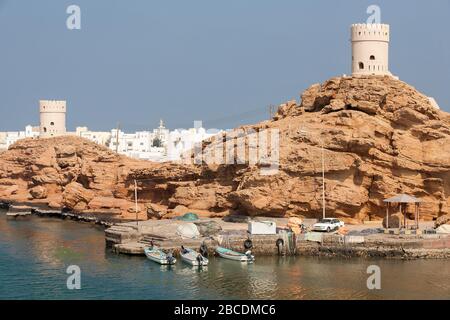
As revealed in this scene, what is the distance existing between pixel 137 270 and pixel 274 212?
40.5ft

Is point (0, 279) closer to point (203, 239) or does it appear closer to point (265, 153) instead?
point (203, 239)

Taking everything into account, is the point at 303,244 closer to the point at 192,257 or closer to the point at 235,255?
the point at 235,255

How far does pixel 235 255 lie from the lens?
44.1 meters

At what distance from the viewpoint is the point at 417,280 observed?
3878 centimetres

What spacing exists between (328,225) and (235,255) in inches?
246

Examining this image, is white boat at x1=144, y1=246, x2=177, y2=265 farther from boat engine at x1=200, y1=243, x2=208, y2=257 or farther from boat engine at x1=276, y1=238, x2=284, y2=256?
boat engine at x1=276, y1=238, x2=284, y2=256

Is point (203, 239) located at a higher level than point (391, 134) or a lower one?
lower

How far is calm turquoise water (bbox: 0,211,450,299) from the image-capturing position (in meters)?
36.3

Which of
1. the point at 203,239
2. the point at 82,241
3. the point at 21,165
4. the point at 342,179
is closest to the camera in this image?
the point at 203,239

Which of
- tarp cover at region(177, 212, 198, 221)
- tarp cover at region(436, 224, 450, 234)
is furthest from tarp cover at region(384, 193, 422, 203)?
tarp cover at region(177, 212, 198, 221)

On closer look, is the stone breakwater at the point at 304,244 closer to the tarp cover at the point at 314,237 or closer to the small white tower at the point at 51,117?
the tarp cover at the point at 314,237

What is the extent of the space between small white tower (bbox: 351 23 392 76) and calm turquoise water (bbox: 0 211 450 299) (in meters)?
15.4
